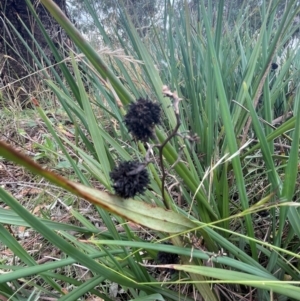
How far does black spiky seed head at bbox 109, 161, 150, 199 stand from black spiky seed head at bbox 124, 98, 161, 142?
38 millimetres

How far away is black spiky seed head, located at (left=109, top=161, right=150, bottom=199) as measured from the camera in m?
0.35

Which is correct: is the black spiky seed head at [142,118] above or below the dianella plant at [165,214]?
above

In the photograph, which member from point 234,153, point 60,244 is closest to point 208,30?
point 234,153

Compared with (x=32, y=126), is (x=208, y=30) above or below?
above

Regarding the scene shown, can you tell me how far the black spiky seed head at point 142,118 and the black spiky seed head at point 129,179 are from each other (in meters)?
0.04

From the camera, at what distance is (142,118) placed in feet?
1.28

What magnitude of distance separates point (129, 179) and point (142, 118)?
7 cm

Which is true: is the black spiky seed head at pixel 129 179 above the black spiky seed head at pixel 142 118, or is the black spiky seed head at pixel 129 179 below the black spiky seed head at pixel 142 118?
below

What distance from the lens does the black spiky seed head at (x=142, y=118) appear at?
0.39 metres

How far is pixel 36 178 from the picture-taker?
1.22 metres

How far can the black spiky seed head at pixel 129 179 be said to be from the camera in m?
0.35

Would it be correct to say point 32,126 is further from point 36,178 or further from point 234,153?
point 234,153

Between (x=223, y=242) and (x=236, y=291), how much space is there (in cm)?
14

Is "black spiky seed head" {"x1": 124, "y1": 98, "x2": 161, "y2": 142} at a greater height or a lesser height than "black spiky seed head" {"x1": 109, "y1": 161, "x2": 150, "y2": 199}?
greater
